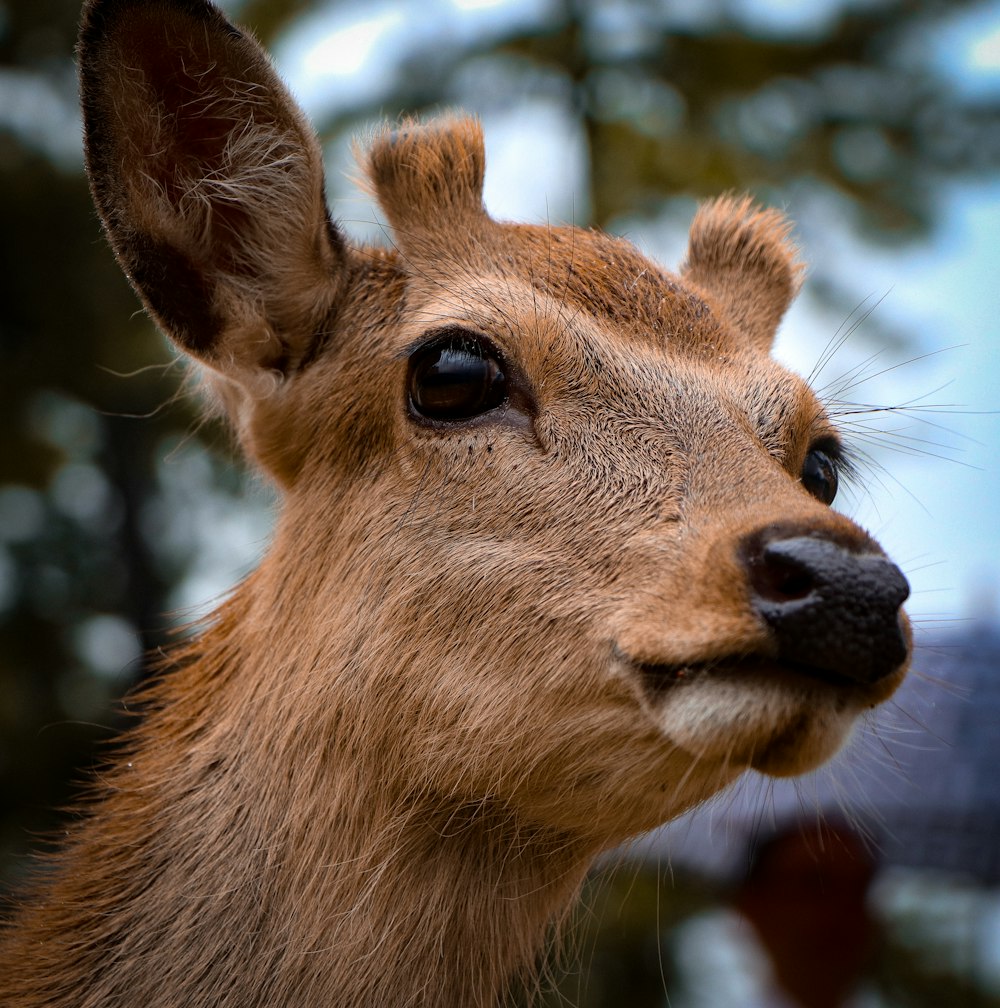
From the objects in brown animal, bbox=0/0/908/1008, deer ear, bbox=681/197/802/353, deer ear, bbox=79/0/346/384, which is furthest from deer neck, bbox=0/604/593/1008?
deer ear, bbox=681/197/802/353

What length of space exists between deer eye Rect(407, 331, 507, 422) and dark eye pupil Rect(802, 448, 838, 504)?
1.20 meters

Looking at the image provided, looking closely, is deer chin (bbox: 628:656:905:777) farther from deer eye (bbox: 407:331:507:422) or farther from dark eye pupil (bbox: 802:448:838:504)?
dark eye pupil (bbox: 802:448:838:504)

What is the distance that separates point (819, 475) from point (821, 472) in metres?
0.02

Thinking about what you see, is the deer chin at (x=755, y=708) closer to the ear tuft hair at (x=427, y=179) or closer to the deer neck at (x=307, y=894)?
the deer neck at (x=307, y=894)

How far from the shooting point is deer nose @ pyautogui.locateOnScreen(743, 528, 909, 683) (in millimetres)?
2520

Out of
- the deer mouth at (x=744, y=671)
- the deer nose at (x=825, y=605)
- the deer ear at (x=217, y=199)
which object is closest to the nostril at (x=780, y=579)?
the deer nose at (x=825, y=605)

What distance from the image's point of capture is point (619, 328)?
11.8 ft

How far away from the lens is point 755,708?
8.45 ft

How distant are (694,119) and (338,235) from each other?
8.67 metres

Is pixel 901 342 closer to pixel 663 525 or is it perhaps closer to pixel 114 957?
pixel 663 525

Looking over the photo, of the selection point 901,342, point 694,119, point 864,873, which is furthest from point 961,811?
point 694,119

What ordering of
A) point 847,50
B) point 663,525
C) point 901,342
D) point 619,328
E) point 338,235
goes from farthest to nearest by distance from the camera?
1. point 847,50
2. point 901,342
3. point 338,235
4. point 619,328
5. point 663,525

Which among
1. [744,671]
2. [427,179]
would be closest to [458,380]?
[427,179]

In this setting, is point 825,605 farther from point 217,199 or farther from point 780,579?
point 217,199
